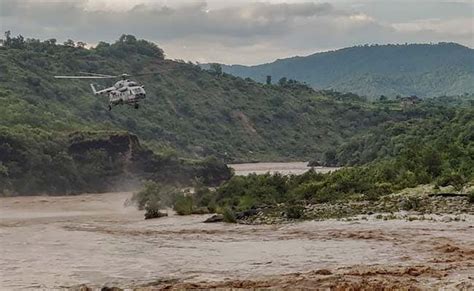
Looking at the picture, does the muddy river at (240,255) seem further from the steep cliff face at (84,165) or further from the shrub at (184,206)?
the steep cliff face at (84,165)

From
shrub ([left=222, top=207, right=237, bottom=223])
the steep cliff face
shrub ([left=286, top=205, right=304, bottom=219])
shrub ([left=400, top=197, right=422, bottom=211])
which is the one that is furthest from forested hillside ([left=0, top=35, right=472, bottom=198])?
shrub ([left=400, top=197, right=422, bottom=211])

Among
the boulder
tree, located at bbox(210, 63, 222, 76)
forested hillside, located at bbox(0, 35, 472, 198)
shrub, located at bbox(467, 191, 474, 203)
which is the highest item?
tree, located at bbox(210, 63, 222, 76)

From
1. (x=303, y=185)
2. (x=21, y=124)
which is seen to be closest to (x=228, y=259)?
(x=303, y=185)

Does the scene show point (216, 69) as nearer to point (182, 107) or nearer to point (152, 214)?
point (182, 107)

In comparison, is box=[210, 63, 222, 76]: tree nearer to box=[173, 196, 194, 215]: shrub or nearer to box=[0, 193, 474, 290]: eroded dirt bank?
box=[173, 196, 194, 215]: shrub

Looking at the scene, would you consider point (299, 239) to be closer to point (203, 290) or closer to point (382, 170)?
point (203, 290)

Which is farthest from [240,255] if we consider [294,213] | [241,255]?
[294,213]
